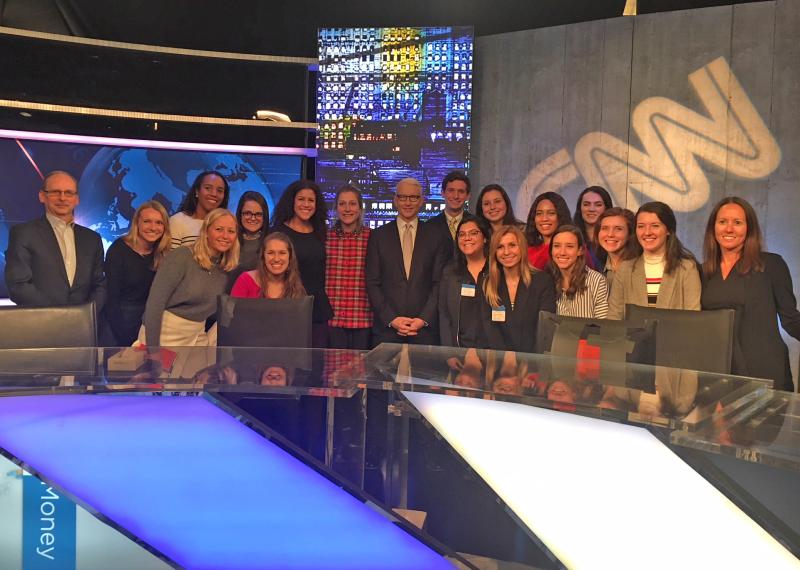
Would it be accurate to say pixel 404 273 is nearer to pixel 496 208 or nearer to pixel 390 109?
pixel 496 208

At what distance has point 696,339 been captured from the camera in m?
2.70

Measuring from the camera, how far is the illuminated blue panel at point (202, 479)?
1.65m

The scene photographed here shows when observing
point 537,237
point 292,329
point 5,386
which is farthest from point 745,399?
point 537,237

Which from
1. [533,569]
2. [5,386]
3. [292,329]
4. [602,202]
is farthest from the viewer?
[602,202]

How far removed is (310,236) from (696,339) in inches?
82.9

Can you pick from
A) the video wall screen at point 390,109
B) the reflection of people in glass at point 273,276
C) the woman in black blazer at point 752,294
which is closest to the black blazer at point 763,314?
the woman in black blazer at point 752,294

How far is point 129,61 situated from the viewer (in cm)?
650

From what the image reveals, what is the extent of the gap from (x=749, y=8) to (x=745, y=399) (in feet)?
16.3

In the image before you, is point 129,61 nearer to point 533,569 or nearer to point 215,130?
point 215,130

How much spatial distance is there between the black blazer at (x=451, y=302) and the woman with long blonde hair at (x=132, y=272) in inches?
57.4

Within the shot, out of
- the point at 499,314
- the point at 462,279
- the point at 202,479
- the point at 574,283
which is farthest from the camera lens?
the point at 462,279

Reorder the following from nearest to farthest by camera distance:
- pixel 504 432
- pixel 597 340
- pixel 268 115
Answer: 1. pixel 504 432
2. pixel 597 340
3. pixel 268 115

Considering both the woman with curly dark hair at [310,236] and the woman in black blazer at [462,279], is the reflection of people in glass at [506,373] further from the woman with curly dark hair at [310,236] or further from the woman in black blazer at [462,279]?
the woman with curly dark hair at [310,236]

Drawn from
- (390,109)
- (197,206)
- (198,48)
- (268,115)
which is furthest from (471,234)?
(198,48)
